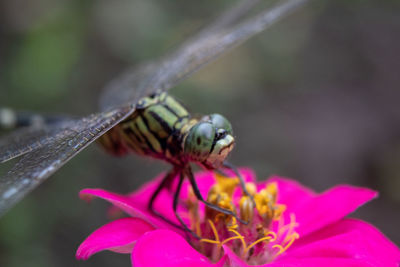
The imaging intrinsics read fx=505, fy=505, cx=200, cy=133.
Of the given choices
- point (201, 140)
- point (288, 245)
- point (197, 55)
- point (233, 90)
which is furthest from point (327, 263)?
point (233, 90)

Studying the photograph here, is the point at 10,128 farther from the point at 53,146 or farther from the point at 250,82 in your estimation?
the point at 250,82

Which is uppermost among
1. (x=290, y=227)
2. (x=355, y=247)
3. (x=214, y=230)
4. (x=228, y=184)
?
(x=228, y=184)

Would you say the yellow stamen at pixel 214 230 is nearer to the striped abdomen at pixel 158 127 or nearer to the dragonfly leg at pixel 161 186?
the dragonfly leg at pixel 161 186

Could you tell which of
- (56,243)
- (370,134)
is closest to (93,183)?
(56,243)

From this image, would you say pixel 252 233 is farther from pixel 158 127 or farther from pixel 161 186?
pixel 158 127

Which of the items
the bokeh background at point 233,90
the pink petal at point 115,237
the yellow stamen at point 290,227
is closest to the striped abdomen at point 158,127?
the bokeh background at point 233,90

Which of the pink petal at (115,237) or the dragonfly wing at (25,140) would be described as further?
the dragonfly wing at (25,140)
